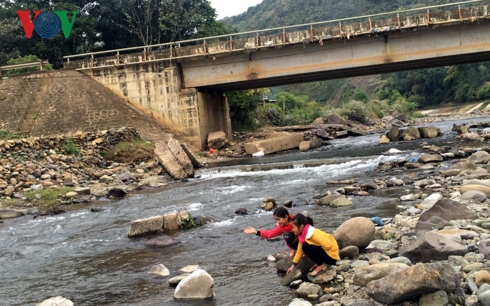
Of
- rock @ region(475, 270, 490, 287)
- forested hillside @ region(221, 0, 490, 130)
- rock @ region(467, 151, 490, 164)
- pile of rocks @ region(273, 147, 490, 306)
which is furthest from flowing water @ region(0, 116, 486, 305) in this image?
forested hillside @ region(221, 0, 490, 130)

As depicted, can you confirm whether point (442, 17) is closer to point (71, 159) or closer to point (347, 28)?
point (347, 28)

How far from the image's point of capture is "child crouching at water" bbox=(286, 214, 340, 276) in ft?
21.0

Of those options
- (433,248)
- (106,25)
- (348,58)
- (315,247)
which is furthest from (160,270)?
(106,25)

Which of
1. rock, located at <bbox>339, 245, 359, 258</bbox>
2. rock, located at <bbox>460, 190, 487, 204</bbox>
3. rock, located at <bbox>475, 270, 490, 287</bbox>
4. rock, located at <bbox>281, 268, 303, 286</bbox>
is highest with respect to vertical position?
rock, located at <bbox>475, 270, 490, 287</bbox>

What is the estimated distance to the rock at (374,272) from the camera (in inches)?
212

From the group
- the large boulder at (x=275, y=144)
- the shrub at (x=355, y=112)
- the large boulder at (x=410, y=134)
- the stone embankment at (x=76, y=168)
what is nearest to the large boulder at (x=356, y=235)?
the stone embankment at (x=76, y=168)

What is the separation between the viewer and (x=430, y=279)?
15.1ft

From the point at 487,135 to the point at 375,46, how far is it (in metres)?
8.41

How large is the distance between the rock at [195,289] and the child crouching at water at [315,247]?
122cm

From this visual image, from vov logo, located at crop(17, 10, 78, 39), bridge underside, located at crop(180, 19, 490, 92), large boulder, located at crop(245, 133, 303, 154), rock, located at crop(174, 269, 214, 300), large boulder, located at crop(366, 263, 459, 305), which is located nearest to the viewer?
large boulder, located at crop(366, 263, 459, 305)

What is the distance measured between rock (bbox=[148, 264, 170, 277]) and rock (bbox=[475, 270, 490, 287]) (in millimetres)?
4500

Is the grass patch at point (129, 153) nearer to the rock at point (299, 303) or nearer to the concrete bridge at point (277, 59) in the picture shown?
the concrete bridge at point (277, 59)

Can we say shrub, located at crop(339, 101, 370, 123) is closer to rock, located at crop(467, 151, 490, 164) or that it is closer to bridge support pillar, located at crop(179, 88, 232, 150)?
bridge support pillar, located at crop(179, 88, 232, 150)

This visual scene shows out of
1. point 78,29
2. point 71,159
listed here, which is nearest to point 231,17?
point 78,29
